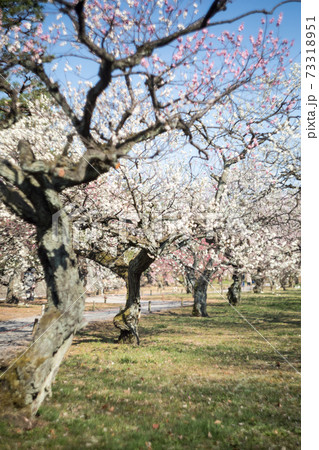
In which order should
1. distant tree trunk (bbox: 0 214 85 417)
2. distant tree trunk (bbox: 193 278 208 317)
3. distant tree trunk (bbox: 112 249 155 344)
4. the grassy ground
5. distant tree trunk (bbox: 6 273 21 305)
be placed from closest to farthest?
the grassy ground < distant tree trunk (bbox: 0 214 85 417) < distant tree trunk (bbox: 112 249 155 344) < distant tree trunk (bbox: 193 278 208 317) < distant tree trunk (bbox: 6 273 21 305)

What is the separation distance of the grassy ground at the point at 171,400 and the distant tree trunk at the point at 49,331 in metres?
0.54

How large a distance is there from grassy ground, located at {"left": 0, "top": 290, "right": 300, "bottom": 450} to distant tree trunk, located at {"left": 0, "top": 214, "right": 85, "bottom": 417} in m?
0.54

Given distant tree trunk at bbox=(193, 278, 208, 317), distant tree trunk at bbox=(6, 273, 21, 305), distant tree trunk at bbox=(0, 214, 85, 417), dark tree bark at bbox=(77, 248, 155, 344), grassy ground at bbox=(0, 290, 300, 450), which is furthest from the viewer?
distant tree trunk at bbox=(6, 273, 21, 305)

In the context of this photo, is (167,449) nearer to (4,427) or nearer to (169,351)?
(4,427)

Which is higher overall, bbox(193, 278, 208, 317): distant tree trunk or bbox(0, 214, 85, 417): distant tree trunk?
bbox(0, 214, 85, 417): distant tree trunk

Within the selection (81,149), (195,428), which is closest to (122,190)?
(81,149)

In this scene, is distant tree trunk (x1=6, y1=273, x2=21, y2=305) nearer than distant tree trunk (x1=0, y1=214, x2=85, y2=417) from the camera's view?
No

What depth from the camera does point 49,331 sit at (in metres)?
6.19

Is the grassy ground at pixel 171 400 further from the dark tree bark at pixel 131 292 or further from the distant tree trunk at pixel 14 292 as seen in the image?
the distant tree trunk at pixel 14 292

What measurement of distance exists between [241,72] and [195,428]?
29.2ft

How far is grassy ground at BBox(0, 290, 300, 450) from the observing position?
17.2ft

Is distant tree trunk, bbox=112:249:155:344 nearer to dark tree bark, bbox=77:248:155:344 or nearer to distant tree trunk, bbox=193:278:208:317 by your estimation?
dark tree bark, bbox=77:248:155:344

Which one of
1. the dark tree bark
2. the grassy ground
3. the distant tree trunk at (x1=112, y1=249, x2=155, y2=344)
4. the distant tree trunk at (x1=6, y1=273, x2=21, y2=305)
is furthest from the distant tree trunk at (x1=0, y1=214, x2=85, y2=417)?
the distant tree trunk at (x1=6, y1=273, x2=21, y2=305)

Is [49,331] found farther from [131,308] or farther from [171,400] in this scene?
[131,308]
